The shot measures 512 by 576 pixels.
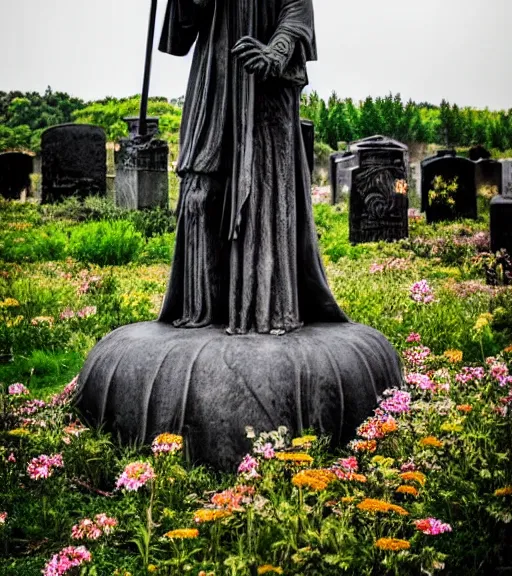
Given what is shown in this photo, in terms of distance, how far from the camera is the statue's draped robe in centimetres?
450

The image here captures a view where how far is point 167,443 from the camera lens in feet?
12.0

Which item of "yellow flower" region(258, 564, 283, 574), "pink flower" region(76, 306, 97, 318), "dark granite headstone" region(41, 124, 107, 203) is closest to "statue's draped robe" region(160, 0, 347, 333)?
"yellow flower" region(258, 564, 283, 574)

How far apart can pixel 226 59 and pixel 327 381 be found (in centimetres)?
171

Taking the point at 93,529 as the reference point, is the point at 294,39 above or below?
above

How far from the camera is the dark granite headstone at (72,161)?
16031 mm

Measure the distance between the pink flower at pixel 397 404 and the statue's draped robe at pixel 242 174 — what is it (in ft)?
2.37

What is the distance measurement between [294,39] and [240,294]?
4.24ft

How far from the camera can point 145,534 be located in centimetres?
308

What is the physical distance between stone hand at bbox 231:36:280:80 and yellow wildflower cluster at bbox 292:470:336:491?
206cm

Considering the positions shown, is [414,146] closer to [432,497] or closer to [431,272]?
[431,272]

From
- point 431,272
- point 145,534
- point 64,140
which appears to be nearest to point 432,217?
point 431,272

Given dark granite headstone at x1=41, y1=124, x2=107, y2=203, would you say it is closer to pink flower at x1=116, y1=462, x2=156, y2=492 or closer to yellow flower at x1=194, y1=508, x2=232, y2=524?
pink flower at x1=116, y1=462, x2=156, y2=492

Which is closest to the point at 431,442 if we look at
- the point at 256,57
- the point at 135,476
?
the point at 135,476

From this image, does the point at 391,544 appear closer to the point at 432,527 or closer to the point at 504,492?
the point at 432,527
